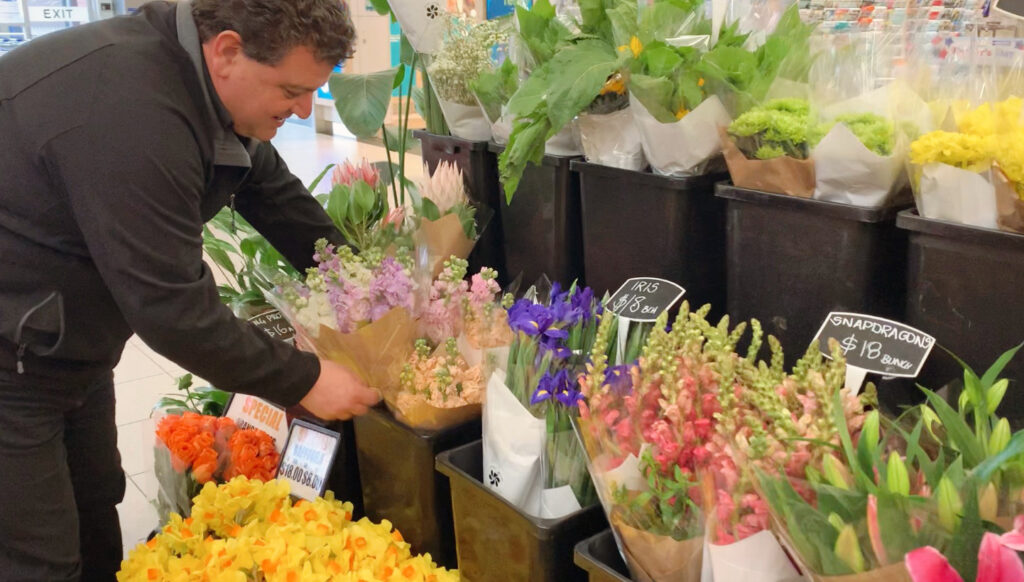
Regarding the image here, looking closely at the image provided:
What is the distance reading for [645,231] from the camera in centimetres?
159

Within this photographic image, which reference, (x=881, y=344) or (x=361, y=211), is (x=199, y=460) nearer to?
(x=361, y=211)

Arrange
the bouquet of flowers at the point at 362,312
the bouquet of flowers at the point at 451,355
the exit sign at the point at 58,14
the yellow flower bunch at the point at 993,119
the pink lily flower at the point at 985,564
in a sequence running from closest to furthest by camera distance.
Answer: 1. the pink lily flower at the point at 985,564
2. the yellow flower bunch at the point at 993,119
3. the bouquet of flowers at the point at 451,355
4. the bouquet of flowers at the point at 362,312
5. the exit sign at the point at 58,14

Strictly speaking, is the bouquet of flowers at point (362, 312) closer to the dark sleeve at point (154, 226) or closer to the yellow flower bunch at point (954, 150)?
the dark sleeve at point (154, 226)

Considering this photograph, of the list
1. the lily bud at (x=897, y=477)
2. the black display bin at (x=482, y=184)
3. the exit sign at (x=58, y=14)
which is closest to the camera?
the lily bud at (x=897, y=477)

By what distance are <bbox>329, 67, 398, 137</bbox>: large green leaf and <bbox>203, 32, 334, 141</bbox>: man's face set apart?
0.66m

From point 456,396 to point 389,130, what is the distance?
1.38 m

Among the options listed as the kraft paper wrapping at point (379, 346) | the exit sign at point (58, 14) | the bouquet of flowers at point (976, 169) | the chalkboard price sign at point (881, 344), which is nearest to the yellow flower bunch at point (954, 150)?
the bouquet of flowers at point (976, 169)

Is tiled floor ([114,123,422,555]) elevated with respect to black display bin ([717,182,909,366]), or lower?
lower

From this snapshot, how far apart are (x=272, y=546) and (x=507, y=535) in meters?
0.43

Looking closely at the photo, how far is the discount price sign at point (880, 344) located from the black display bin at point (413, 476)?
60 cm

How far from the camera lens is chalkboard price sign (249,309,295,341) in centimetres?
208

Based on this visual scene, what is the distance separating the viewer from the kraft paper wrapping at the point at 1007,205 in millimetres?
1083

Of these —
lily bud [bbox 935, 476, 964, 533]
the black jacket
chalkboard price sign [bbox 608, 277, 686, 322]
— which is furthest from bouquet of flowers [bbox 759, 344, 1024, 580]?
the black jacket

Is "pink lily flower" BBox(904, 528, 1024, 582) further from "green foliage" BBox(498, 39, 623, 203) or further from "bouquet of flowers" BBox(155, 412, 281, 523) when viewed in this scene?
"bouquet of flowers" BBox(155, 412, 281, 523)
